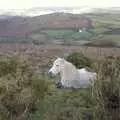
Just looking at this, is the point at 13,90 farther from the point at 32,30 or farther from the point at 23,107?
the point at 32,30

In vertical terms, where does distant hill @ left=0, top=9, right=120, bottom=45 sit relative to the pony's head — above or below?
above

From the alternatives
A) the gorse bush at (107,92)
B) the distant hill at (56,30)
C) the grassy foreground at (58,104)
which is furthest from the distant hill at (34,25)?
the gorse bush at (107,92)

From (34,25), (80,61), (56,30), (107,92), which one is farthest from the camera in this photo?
(34,25)

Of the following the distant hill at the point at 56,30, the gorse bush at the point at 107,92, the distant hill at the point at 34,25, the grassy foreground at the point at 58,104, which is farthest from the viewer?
the distant hill at the point at 34,25

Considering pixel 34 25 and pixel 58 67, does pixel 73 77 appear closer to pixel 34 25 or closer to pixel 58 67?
pixel 58 67

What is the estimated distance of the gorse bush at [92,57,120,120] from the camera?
9.70 meters

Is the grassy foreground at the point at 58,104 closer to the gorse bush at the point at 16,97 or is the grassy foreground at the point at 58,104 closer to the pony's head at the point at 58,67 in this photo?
the gorse bush at the point at 16,97

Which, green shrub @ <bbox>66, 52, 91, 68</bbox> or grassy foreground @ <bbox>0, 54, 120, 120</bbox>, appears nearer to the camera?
grassy foreground @ <bbox>0, 54, 120, 120</bbox>

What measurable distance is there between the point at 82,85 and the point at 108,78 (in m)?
6.59

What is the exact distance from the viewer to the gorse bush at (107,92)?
9.70 meters

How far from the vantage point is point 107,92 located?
10.2m

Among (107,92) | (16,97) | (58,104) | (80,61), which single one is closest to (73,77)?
(80,61)

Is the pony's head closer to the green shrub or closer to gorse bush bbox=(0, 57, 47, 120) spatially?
the green shrub

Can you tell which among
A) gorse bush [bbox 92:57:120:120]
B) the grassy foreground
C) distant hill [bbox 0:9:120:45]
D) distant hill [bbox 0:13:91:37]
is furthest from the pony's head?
distant hill [bbox 0:13:91:37]
